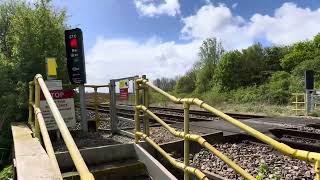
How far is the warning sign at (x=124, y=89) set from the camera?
10.2 meters

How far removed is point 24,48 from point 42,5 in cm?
257

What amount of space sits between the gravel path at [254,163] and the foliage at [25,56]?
6.09 meters

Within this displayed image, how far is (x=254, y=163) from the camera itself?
269 inches

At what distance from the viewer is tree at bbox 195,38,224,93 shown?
6200 cm

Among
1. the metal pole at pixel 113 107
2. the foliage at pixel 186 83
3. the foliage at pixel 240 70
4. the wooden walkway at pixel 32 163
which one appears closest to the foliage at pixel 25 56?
the metal pole at pixel 113 107

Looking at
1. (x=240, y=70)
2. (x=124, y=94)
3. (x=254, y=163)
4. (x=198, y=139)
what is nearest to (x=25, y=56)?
(x=124, y=94)

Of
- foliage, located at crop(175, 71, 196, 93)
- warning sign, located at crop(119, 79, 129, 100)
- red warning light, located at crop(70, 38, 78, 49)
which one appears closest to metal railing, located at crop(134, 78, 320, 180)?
warning sign, located at crop(119, 79, 129, 100)

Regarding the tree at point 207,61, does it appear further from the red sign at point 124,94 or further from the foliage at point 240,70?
the red sign at point 124,94

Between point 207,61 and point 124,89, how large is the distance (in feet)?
183

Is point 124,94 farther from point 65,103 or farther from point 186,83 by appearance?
point 186,83

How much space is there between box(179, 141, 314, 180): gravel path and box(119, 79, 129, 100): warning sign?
299 centimetres

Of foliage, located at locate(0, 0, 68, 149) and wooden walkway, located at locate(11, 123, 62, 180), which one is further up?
foliage, located at locate(0, 0, 68, 149)

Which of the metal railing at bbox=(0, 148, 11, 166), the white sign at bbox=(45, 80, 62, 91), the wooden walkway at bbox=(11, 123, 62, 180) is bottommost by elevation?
the metal railing at bbox=(0, 148, 11, 166)

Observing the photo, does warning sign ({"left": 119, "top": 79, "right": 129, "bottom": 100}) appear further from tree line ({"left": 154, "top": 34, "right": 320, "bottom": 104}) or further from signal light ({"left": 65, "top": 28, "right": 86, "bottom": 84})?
tree line ({"left": 154, "top": 34, "right": 320, "bottom": 104})
